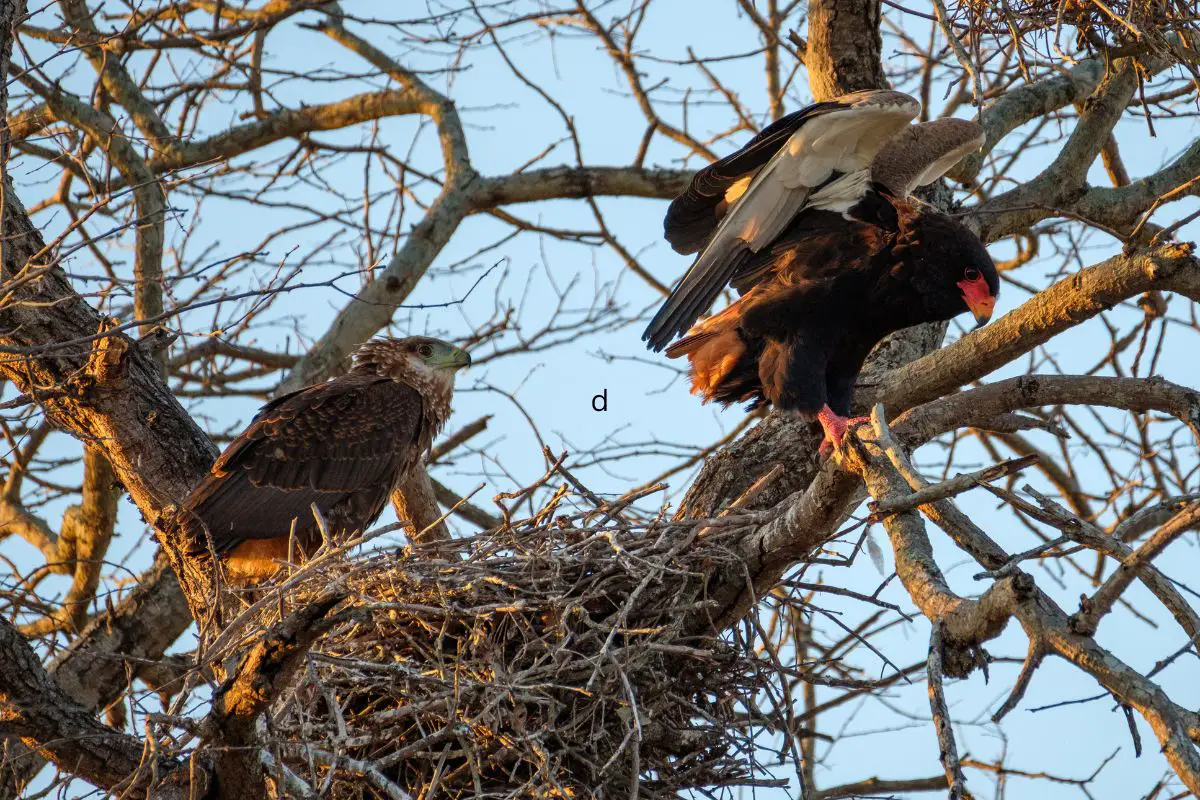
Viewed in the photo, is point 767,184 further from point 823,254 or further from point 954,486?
point 954,486

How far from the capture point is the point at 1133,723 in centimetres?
254

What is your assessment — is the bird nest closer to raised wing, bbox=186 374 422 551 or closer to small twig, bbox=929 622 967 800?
small twig, bbox=929 622 967 800

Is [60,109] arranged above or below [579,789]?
above

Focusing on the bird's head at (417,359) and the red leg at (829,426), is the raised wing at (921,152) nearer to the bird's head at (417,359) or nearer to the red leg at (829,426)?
the red leg at (829,426)

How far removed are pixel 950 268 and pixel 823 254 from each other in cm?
52

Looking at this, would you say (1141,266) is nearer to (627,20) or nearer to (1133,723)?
(1133,723)

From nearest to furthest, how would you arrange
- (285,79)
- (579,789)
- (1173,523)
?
1. (1173,523)
2. (579,789)
3. (285,79)

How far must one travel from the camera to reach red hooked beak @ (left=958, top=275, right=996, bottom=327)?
Answer: 16.8ft

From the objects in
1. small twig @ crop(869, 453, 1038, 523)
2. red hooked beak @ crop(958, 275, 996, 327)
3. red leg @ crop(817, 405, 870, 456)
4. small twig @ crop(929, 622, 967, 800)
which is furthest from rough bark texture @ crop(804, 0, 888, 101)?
small twig @ crop(929, 622, 967, 800)

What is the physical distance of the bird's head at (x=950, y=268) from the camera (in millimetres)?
5082

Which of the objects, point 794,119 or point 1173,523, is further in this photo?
point 794,119

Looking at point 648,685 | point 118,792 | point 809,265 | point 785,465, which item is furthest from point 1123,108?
point 118,792

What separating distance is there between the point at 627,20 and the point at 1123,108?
2.97 meters

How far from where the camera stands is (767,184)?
16.8 ft
